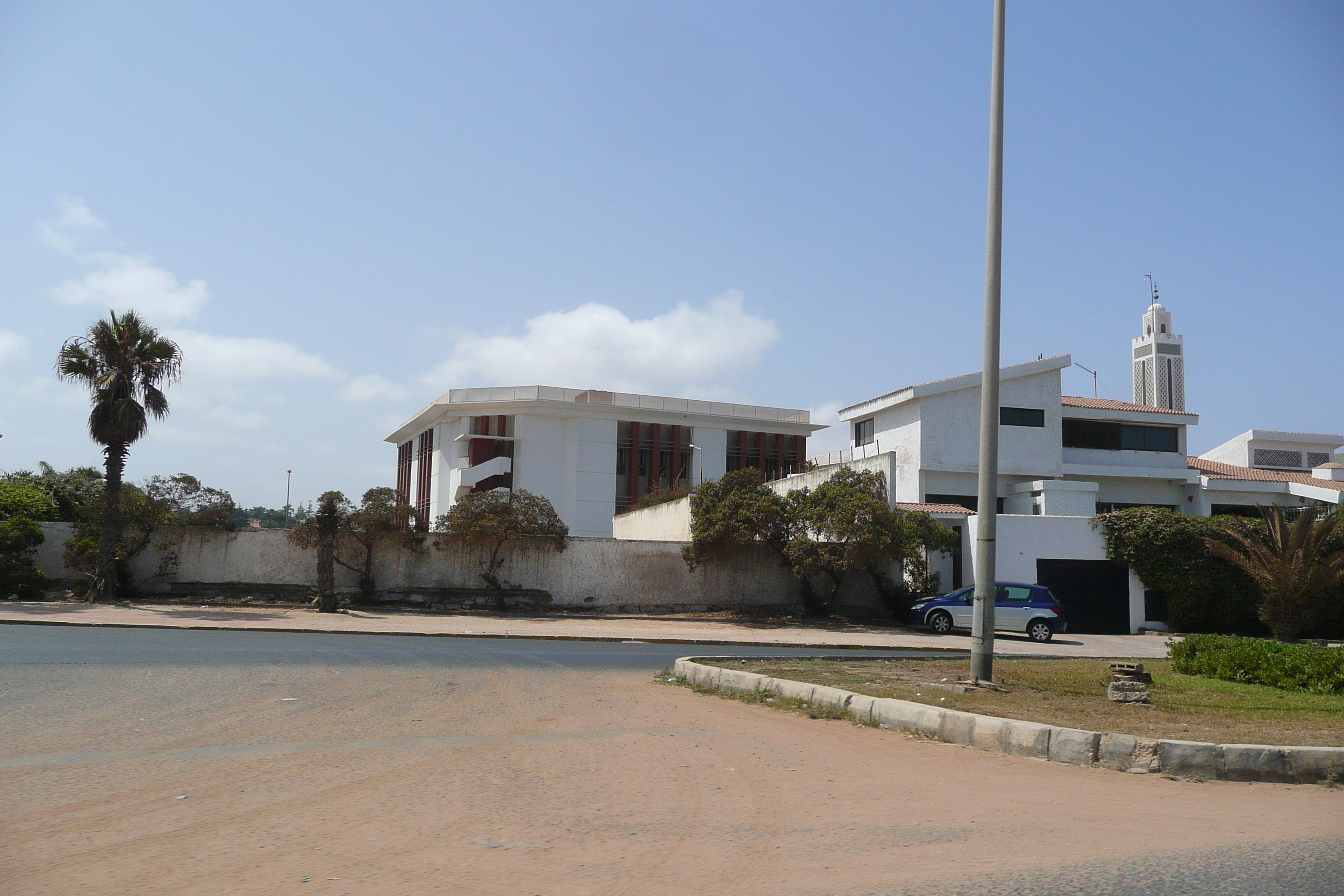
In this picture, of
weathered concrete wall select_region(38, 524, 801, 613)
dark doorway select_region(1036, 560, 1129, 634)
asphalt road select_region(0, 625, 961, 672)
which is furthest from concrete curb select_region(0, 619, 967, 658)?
dark doorway select_region(1036, 560, 1129, 634)

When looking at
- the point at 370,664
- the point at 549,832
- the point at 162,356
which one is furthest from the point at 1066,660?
the point at 162,356

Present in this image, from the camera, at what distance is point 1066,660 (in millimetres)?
17125

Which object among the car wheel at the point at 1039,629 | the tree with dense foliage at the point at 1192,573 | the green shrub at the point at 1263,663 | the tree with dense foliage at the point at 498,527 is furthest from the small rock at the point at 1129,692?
the tree with dense foliage at the point at 1192,573

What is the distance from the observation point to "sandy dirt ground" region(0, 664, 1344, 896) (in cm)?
465

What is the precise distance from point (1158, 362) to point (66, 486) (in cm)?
10744

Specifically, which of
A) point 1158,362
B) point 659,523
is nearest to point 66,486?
point 659,523

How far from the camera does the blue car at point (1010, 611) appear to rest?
26.2 m

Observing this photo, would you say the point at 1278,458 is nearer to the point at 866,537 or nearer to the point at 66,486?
the point at 866,537

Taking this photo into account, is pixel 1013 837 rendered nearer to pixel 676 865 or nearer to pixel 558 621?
pixel 676 865

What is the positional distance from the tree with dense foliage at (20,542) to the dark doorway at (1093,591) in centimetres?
3034

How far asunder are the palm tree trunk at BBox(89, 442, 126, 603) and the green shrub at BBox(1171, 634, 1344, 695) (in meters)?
26.8

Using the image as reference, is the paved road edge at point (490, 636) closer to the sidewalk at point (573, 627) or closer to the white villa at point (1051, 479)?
the sidewalk at point (573, 627)

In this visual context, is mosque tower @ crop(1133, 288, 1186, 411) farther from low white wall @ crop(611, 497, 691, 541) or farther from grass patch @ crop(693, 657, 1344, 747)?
grass patch @ crop(693, 657, 1344, 747)

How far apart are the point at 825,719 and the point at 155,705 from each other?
22.3 feet
